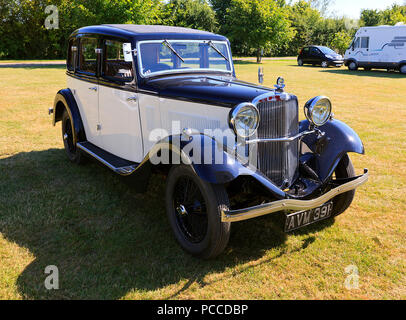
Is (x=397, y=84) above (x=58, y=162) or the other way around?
above

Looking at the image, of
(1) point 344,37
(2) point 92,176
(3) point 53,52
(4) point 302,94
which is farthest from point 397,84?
(3) point 53,52

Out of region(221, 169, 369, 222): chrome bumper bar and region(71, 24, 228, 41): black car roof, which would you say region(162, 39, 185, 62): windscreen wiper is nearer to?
region(71, 24, 228, 41): black car roof

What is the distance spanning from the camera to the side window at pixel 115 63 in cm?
400

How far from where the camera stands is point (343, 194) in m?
3.69

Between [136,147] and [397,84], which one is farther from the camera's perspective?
[397,84]

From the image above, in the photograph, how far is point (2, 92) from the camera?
11742 mm

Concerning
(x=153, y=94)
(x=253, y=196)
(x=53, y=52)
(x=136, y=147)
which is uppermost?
(x=53, y=52)

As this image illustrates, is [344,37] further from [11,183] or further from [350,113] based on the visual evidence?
[11,183]

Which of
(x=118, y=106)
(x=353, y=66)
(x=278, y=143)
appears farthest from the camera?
(x=353, y=66)

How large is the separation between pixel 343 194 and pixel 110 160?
2.66 meters

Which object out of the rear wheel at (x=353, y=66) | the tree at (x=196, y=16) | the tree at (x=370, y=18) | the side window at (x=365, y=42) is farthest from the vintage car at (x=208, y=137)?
the tree at (x=370, y=18)

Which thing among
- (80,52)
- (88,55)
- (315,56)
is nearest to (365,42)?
(315,56)

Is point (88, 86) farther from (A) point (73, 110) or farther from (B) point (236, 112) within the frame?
(B) point (236, 112)

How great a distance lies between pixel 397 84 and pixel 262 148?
1463 centimetres
